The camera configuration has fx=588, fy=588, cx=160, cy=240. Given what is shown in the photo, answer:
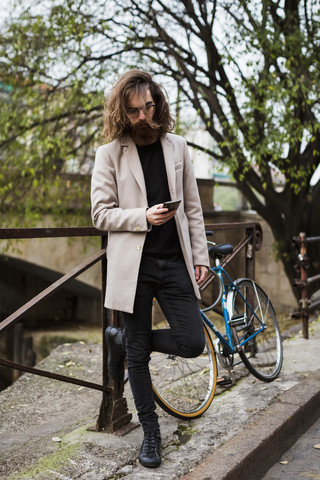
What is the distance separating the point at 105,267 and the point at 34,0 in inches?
254

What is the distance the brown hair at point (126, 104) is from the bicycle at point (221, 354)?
1234 mm

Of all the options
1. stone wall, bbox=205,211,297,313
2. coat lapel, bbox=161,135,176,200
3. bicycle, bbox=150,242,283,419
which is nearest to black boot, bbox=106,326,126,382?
bicycle, bbox=150,242,283,419

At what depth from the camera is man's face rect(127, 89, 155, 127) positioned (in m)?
2.51

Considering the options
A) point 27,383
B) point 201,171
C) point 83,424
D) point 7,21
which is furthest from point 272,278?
point 83,424

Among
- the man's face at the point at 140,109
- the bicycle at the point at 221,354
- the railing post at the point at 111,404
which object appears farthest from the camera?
the bicycle at the point at 221,354

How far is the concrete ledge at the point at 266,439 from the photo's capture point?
8.43 ft

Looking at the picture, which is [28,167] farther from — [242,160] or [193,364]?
[193,364]

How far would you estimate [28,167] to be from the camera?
9227 mm

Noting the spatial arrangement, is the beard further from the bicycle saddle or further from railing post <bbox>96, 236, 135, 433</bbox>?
the bicycle saddle

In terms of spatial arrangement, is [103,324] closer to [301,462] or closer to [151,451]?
[151,451]

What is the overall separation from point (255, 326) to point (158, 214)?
2000 mm

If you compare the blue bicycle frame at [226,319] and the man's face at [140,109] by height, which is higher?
the man's face at [140,109]

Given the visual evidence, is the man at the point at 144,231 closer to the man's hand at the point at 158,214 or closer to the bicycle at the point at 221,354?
the man's hand at the point at 158,214

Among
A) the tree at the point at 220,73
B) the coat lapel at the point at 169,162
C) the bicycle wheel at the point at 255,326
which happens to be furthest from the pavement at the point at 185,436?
the tree at the point at 220,73
